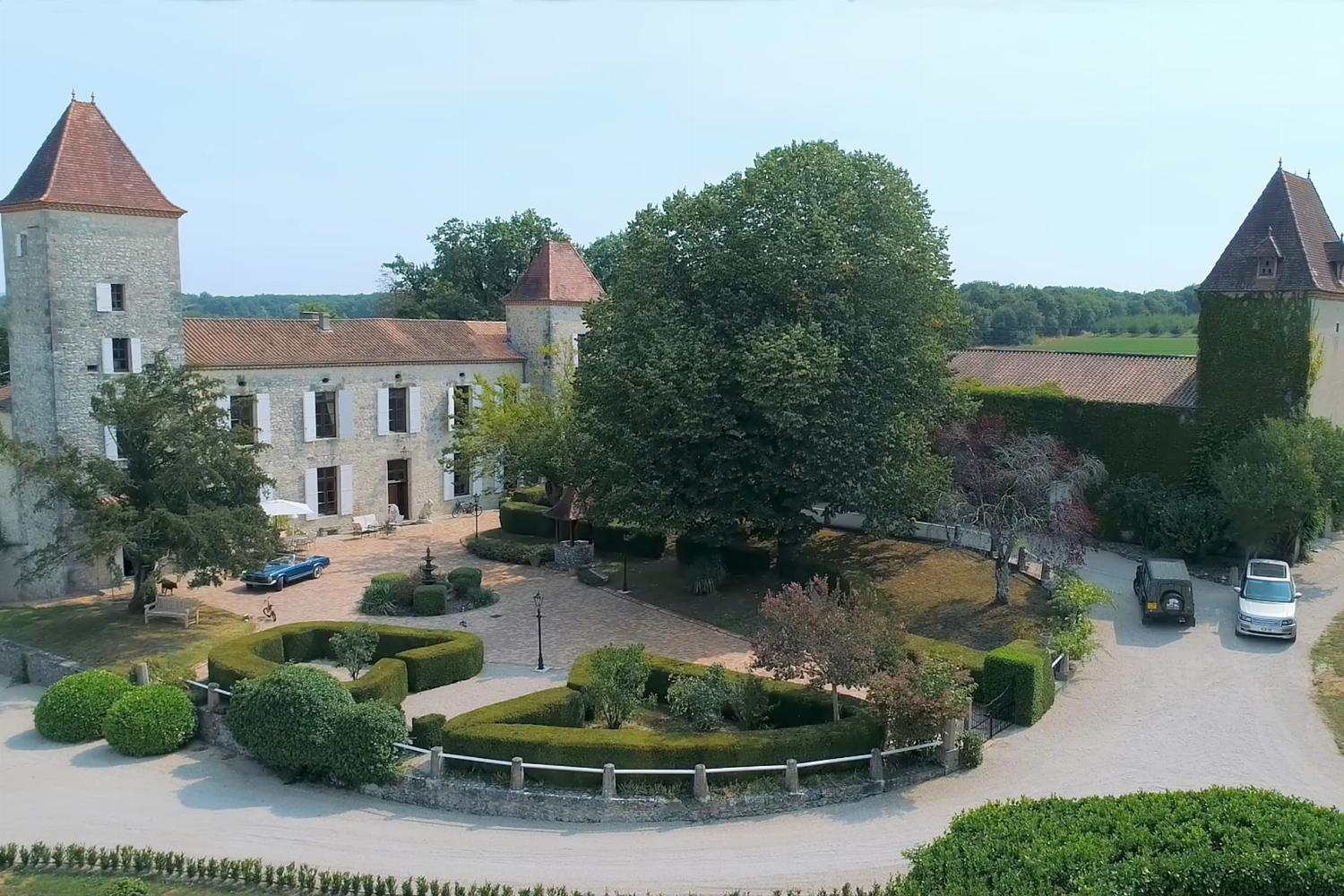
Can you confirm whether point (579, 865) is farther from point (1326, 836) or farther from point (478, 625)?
point (478, 625)

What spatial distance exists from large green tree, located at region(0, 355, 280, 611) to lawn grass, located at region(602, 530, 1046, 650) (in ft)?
32.3

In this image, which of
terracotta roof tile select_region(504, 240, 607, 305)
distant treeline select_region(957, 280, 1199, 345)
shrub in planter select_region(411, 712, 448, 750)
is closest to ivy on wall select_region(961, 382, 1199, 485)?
terracotta roof tile select_region(504, 240, 607, 305)

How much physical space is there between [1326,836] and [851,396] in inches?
604

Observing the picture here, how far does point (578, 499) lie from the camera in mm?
31922

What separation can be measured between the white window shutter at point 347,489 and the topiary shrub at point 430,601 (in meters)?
11.1

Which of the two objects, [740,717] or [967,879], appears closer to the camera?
[967,879]

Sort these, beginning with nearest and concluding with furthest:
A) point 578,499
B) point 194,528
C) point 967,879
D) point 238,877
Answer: point 967,879
point 238,877
point 194,528
point 578,499

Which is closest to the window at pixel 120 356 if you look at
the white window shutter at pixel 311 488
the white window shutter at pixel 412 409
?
the white window shutter at pixel 311 488

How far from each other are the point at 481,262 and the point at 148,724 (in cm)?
4706

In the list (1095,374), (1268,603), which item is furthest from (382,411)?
(1268,603)

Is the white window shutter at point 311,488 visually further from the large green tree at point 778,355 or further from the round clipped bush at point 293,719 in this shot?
the round clipped bush at point 293,719

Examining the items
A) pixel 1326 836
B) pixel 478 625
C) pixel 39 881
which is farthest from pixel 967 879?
pixel 478 625

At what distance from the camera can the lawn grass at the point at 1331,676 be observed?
65.5 feet

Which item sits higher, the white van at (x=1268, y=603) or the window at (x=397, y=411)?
the window at (x=397, y=411)
